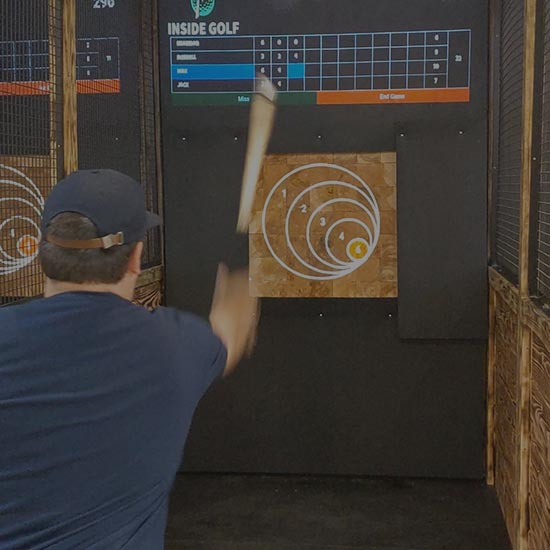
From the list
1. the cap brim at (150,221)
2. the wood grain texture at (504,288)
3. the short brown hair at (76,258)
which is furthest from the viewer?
the wood grain texture at (504,288)

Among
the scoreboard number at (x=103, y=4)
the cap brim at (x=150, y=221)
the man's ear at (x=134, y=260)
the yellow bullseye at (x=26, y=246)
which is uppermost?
the scoreboard number at (x=103, y=4)

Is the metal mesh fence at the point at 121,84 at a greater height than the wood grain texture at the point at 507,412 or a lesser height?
greater

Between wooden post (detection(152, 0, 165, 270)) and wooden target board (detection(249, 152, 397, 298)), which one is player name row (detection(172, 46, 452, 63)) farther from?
wooden target board (detection(249, 152, 397, 298))

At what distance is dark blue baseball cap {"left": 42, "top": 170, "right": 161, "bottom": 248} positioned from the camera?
131cm

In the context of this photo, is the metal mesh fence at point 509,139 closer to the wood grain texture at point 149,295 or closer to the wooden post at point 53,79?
the wood grain texture at point 149,295

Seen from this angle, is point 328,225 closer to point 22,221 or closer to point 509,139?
point 509,139

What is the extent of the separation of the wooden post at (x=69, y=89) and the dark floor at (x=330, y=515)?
Result: 152cm

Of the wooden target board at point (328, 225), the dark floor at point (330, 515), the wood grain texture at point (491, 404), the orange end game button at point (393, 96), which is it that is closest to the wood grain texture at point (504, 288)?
the wood grain texture at point (491, 404)

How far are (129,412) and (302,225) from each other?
2.50 meters

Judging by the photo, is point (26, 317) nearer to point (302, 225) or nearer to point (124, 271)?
point (124, 271)

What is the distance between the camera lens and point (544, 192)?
8.39 feet

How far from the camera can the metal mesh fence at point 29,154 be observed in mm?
2627

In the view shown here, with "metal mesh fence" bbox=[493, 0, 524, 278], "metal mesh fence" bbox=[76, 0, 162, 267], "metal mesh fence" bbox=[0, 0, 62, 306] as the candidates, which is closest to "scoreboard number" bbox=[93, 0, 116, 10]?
"metal mesh fence" bbox=[76, 0, 162, 267]

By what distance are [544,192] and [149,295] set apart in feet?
5.95
